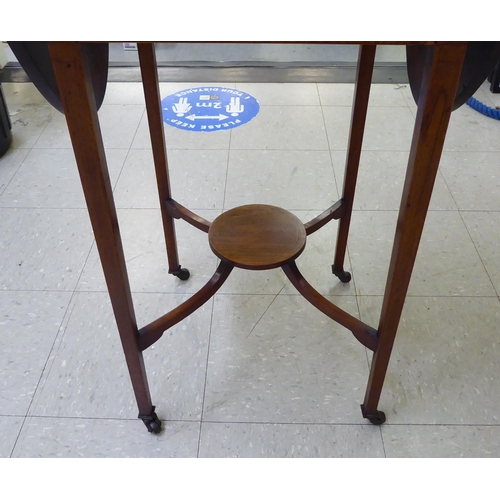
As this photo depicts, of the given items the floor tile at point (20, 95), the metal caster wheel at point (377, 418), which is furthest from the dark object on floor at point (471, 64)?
the floor tile at point (20, 95)

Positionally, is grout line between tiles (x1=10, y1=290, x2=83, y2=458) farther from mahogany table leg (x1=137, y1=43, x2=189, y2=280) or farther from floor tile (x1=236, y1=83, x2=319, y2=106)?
floor tile (x1=236, y1=83, x2=319, y2=106)

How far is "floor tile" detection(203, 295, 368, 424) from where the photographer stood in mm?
1335

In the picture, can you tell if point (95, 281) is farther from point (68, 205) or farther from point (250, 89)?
point (250, 89)

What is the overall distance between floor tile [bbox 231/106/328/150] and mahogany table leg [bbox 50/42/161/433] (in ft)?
4.83

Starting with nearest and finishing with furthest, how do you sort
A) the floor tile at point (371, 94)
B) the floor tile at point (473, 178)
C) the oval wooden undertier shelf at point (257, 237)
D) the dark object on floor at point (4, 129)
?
1. the oval wooden undertier shelf at point (257, 237)
2. the floor tile at point (473, 178)
3. the dark object on floor at point (4, 129)
4. the floor tile at point (371, 94)

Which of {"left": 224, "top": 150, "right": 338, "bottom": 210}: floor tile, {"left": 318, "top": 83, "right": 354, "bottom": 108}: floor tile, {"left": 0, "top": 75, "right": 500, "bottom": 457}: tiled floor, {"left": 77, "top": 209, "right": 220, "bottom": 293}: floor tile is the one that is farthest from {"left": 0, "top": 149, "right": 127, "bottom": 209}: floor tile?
{"left": 318, "top": 83, "right": 354, "bottom": 108}: floor tile

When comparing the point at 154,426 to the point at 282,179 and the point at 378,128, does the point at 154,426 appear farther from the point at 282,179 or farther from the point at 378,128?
the point at 378,128


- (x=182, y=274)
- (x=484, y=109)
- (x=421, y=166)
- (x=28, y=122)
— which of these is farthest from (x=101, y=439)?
(x=484, y=109)

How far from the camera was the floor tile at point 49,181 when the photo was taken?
2.07m

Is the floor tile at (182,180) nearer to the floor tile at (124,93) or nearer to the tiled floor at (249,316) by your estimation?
the tiled floor at (249,316)

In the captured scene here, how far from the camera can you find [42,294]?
1.66 m

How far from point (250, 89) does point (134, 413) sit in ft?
6.94

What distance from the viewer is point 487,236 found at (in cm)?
188

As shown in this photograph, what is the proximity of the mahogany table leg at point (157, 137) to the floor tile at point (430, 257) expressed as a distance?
60 centimetres
